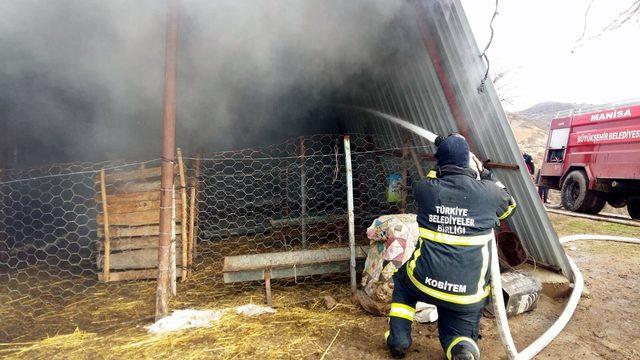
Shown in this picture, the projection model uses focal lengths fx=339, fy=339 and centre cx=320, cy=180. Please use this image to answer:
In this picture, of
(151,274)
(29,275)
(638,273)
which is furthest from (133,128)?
(638,273)

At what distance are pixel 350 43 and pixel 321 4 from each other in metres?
0.87

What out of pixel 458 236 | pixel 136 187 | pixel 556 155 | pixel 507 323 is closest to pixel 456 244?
pixel 458 236

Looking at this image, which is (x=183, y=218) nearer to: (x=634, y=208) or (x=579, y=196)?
(x=579, y=196)

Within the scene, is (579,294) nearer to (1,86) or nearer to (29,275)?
(29,275)

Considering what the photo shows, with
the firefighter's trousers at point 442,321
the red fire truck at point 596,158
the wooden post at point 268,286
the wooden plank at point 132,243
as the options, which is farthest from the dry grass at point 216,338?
the red fire truck at point 596,158

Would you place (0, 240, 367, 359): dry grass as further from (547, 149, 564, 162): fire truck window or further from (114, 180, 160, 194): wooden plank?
(547, 149, 564, 162): fire truck window

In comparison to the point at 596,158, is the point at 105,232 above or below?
below

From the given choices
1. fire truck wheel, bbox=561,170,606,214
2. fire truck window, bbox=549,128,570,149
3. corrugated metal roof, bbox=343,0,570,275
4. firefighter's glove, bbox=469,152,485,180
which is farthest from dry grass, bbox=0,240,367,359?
fire truck window, bbox=549,128,570,149

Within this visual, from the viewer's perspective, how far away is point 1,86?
19.1ft

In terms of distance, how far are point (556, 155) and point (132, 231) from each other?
12.3 metres

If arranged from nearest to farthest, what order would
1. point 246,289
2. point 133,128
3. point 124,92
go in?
point 246,289, point 124,92, point 133,128

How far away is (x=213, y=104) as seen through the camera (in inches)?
309

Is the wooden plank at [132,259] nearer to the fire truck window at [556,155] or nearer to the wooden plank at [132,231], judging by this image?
the wooden plank at [132,231]

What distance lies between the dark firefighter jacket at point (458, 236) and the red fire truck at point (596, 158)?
8.48m
